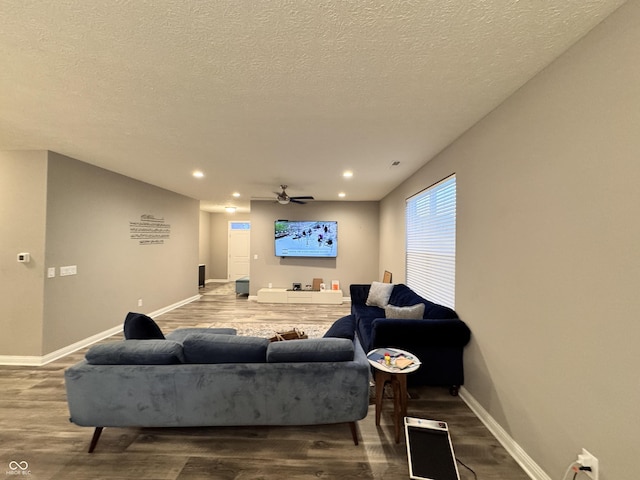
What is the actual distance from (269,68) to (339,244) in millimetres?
5294

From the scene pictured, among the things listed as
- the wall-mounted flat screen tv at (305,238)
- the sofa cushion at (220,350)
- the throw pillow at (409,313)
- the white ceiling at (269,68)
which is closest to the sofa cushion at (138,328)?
the sofa cushion at (220,350)

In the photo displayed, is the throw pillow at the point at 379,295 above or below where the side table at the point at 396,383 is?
above

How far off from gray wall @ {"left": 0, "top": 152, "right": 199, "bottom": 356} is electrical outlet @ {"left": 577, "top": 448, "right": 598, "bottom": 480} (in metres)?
5.11

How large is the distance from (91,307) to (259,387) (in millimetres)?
3537

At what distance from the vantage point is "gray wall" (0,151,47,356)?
315 cm

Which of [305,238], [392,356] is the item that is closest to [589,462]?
[392,356]

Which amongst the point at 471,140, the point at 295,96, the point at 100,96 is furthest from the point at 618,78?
the point at 100,96

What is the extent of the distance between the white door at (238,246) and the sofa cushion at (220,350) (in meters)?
7.72

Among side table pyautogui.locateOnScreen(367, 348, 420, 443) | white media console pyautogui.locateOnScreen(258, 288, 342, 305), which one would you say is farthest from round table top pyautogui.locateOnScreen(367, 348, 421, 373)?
white media console pyautogui.locateOnScreen(258, 288, 342, 305)

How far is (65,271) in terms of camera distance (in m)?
3.43

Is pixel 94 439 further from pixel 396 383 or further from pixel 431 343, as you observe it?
pixel 431 343

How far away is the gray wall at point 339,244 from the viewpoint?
6688 millimetres

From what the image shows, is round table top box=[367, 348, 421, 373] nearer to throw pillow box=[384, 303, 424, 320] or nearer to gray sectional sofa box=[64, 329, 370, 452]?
gray sectional sofa box=[64, 329, 370, 452]

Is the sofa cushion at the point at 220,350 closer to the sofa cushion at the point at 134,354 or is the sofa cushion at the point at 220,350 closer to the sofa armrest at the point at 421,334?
the sofa cushion at the point at 134,354
